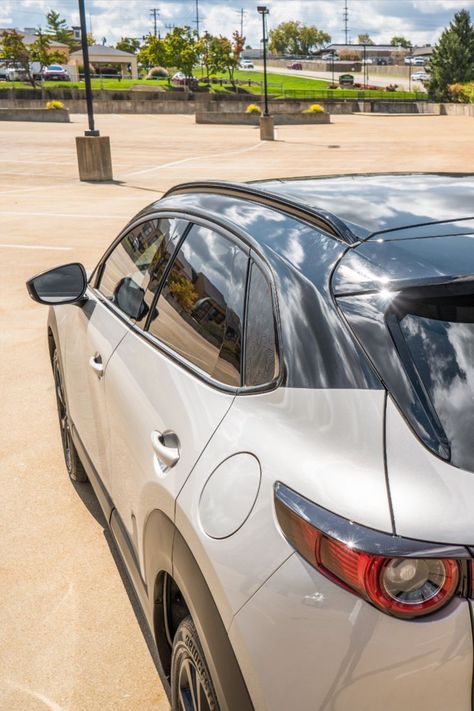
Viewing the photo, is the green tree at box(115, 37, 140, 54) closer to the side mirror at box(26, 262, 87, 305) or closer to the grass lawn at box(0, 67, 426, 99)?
the grass lawn at box(0, 67, 426, 99)

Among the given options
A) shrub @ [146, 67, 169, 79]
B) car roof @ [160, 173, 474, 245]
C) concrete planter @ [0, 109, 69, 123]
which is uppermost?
shrub @ [146, 67, 169, 79]

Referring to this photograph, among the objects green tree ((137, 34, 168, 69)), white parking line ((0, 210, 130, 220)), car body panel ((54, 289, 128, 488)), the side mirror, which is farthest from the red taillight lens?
green tree ((137, 34, 168, 69))

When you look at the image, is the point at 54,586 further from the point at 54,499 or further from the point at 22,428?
the point at 22,428

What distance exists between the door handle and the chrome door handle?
0.87 metres

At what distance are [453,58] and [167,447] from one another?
271ft

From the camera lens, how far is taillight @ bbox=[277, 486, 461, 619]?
4.99ft

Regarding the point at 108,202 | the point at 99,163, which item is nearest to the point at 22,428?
the point at 108,202

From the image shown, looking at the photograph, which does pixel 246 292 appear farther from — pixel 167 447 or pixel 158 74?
pixel 158 74

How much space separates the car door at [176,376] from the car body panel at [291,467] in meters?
0.18

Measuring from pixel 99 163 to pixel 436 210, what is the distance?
18.5 metres

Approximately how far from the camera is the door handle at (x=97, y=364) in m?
3.19

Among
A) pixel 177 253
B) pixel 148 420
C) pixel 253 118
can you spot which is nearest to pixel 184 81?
pixel 253 118

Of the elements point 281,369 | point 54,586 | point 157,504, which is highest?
point 281,369

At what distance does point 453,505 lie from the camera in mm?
1545
